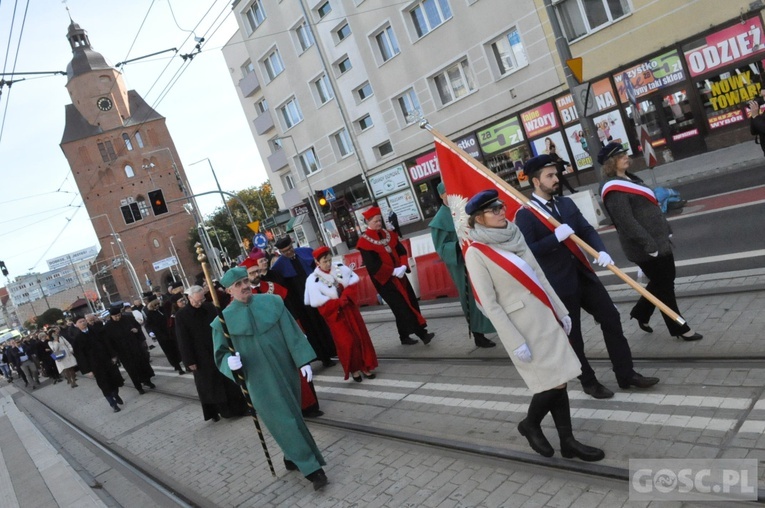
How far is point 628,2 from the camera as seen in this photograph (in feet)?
61.9

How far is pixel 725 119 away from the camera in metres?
17.5

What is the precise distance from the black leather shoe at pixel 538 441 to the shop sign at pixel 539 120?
1866 centimetres

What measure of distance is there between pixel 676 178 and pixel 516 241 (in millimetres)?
13873

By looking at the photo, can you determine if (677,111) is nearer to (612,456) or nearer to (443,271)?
(443,271)

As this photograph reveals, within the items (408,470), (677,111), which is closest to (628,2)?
(677,111)

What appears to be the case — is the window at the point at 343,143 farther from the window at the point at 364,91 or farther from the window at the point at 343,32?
the window at the point at 343,32

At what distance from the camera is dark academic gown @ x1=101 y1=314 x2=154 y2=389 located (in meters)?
13.8

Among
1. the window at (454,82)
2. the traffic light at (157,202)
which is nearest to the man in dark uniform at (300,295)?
the window at (454,82)

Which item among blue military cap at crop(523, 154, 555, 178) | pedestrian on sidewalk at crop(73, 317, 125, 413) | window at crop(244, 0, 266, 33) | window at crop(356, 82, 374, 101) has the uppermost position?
window at crop(244, 0, 266, 33)

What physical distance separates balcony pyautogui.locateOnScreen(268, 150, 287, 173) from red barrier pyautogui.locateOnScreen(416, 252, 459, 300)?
90.5 feet

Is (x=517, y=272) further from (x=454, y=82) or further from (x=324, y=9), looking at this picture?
(x=324, y=9)

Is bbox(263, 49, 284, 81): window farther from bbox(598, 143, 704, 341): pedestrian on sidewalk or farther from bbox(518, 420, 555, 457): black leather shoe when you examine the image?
bbox(518, 420, 555, 457): black leather shoe

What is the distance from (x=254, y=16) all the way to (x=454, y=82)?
16055 millimetres

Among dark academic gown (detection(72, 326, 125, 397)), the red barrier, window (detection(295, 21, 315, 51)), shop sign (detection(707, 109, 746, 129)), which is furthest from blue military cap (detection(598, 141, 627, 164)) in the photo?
window (detection(295, 21, 315, 51))
